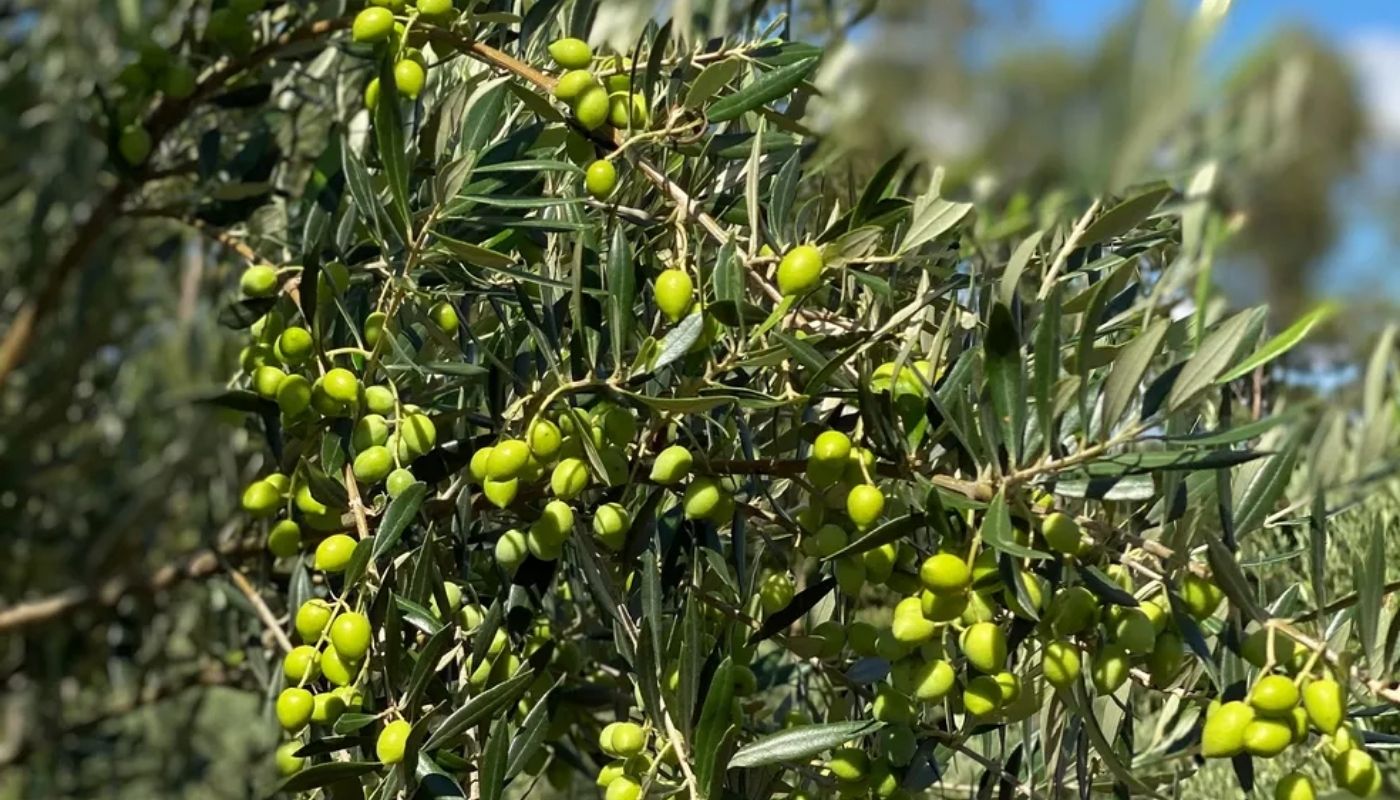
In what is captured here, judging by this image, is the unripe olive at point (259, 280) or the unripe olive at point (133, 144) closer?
the unripe olive at point (259, 280)

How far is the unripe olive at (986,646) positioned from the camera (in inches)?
21.4

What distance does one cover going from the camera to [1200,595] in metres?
0.56

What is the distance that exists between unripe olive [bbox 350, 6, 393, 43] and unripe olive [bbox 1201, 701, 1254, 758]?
554mm

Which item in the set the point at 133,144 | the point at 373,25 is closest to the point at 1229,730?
the point at 373,25

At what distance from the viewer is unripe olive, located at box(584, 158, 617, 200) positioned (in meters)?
0.67

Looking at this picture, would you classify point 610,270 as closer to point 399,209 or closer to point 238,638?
point 399,209

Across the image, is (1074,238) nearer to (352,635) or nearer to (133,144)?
(352,635)

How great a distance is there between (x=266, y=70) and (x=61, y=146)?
0.78 metres

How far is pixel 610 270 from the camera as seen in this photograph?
0.62 meters

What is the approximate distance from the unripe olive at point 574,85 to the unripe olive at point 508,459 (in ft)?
0.65

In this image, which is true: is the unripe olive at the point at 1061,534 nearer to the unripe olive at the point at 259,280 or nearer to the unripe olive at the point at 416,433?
the unripe olive at the point at 416,433

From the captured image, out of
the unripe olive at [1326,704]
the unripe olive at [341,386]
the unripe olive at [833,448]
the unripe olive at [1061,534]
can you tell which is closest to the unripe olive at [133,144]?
the unripe olive at [341,386]

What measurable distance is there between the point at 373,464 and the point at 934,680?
0.96ft

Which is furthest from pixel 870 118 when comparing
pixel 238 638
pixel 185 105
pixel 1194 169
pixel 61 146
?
pixel 61 146
